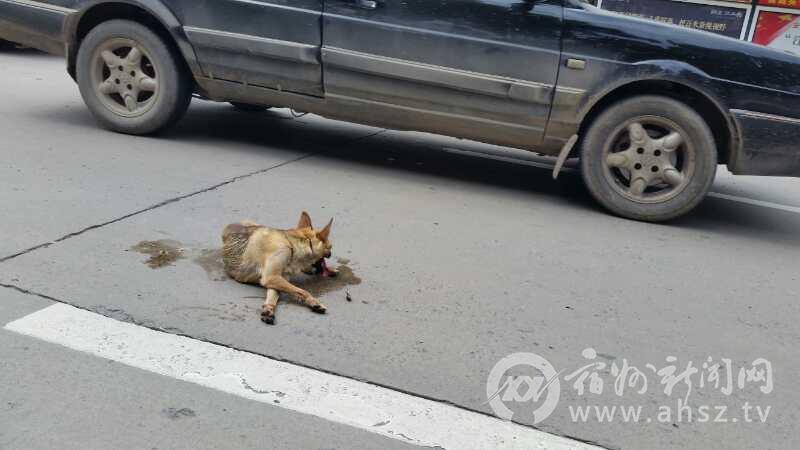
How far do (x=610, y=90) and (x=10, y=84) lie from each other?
257 inches

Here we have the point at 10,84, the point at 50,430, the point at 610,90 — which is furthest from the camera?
the point at 10,84

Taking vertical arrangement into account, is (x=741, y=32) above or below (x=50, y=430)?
above

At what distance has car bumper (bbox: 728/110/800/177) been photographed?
4867 mm

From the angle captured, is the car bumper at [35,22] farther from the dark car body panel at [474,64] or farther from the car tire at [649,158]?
Answer: the car tire at [649,158]

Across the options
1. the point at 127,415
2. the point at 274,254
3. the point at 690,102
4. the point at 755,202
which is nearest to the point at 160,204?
the point at 274,254

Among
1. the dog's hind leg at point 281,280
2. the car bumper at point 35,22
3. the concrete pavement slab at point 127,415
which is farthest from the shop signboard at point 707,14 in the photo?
the concrete pavement slab at point 127,415

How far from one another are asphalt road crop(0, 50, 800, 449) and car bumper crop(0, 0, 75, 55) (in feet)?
2.27

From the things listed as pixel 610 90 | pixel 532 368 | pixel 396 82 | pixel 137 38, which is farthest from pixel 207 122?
pixel 532 368

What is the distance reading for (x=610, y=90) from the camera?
5.03m

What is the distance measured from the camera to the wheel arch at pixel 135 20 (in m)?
5.61

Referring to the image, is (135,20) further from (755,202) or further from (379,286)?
(755,202)

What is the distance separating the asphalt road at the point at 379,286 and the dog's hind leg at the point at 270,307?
5cm

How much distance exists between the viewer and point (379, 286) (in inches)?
142

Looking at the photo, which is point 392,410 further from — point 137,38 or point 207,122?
point 207,122
